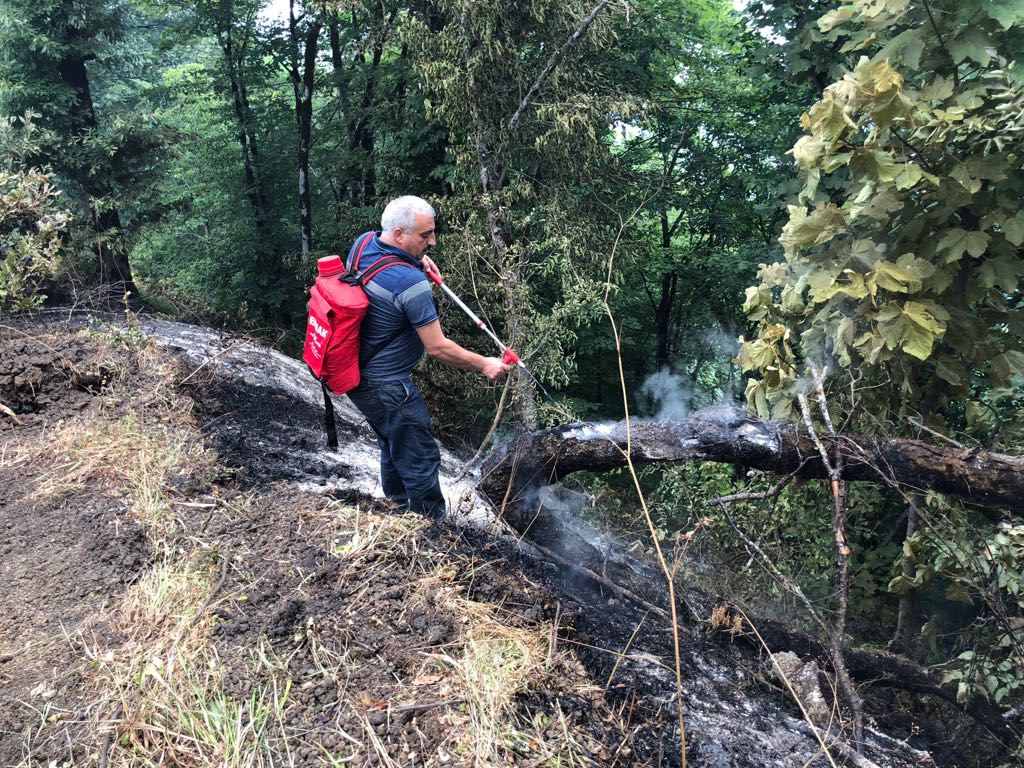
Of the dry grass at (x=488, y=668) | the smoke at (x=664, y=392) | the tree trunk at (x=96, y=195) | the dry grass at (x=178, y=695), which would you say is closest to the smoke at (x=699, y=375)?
the smoke at (x=664, y=392)

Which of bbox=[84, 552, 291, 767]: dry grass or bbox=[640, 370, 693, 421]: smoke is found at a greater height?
bbox=[84, 552, 291, 767]: dry grass

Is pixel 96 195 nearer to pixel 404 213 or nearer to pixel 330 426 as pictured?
pixel 330 426

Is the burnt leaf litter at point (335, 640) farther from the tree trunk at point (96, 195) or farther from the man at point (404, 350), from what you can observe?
the tree trunk at point (96, 195)

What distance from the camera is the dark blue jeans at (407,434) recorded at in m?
3.46

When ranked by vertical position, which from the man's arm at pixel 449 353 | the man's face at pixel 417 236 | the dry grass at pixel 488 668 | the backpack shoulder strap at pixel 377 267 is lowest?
the dry grass at pixel 488 668

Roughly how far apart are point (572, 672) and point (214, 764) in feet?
4.09

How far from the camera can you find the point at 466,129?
752cm

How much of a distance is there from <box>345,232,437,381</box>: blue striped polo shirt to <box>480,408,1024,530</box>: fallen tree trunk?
0.98 meters

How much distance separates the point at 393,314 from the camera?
11.1ft

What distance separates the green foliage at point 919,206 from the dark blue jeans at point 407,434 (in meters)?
1.95

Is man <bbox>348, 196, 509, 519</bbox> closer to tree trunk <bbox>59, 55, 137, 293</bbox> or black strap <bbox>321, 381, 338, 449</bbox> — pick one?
black strap <bbox>321, 381, 338, 449</bbox>

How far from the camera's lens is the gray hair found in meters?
3.27

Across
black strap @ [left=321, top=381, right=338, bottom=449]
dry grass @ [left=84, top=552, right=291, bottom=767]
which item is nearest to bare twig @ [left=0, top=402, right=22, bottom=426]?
black strap @ [left=321, top=381, right=338, bottom=449]

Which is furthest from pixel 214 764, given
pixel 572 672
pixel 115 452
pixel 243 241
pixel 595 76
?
pixel 243 241
